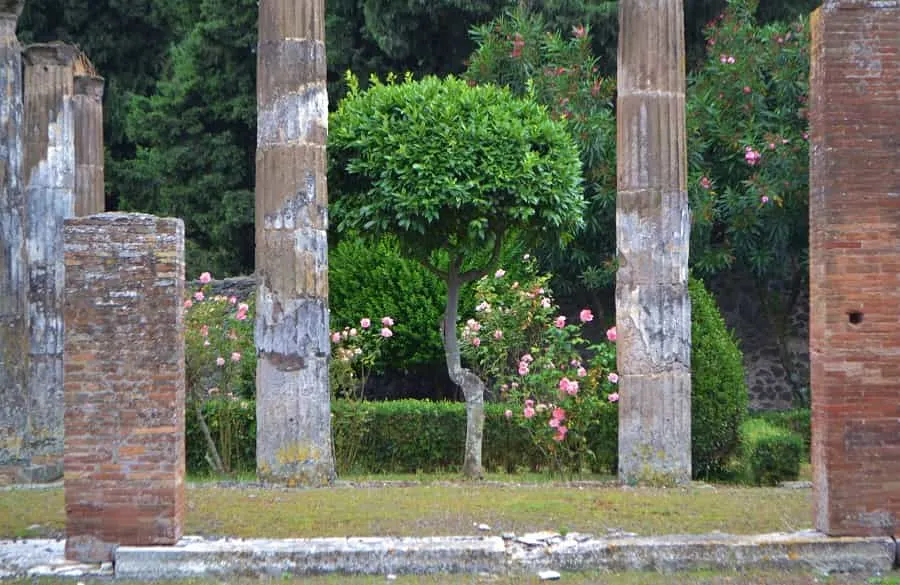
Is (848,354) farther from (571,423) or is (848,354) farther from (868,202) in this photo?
(571,423)

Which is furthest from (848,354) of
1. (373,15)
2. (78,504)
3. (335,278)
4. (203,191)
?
(203,191)

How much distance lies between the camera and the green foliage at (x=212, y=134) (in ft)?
69.5

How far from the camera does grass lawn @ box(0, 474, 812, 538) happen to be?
8.45m

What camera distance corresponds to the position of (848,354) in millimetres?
7832

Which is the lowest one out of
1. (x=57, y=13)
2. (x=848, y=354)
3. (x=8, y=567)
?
(x=8, y=567)

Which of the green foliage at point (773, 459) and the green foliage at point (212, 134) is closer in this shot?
the green foliage at point (773, 459)

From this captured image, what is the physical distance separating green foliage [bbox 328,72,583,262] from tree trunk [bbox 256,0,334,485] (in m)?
0.40

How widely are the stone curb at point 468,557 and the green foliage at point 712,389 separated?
13.7 ft

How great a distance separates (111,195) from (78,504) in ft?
58.2

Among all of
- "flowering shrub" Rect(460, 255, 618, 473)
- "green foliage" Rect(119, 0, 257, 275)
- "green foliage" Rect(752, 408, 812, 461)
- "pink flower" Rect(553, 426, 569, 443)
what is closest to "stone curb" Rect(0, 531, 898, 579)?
"pink flower" Rect(553, 426, 569, 443)

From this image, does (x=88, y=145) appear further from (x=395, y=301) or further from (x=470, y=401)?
(x=470, y=401)

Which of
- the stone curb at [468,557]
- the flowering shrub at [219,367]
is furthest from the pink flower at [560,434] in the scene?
the stone curb at [468,557]

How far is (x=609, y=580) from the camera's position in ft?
24.3

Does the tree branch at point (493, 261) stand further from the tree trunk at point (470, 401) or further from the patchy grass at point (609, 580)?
the patchy grass at point (609, 580)
